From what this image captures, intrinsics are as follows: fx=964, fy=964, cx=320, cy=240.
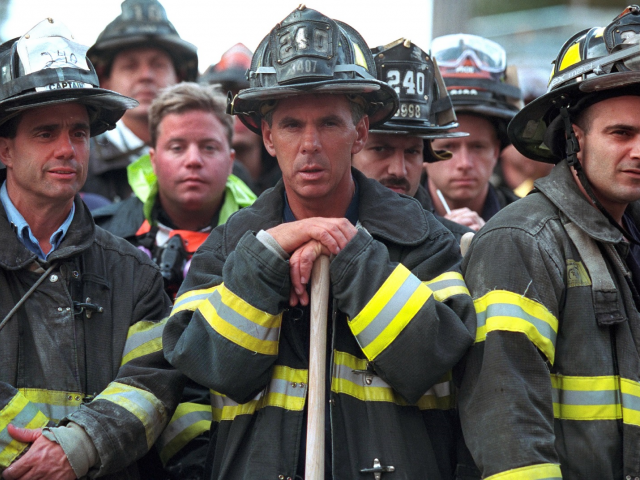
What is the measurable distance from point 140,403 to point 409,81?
2.43m

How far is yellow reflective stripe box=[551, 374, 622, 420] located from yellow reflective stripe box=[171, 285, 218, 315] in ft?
4.76

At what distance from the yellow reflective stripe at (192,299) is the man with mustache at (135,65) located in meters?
3.09

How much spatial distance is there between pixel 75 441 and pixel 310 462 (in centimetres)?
99

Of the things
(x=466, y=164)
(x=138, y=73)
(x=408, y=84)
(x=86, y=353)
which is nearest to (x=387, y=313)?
(x=86, y=353)

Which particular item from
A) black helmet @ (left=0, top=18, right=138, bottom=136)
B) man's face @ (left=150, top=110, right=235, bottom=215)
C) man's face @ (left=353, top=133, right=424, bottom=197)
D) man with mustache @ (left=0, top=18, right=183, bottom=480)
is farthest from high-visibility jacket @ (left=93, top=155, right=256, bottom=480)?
black helmet @ (left=0, top=18, right=138, bottom=136)

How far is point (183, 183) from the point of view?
5.91 m

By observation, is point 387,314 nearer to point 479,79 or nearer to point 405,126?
point 405,126

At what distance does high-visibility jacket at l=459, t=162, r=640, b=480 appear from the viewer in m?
3.62

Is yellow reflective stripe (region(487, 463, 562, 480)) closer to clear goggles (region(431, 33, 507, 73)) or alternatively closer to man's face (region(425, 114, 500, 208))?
man's face (region(425, 114, 500, 208))

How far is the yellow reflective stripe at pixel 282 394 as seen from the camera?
3871 mm

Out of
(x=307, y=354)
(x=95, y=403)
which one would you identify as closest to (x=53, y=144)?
(x=95, y=403)

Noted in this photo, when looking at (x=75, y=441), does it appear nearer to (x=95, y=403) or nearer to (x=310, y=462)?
(x=95, y=403)

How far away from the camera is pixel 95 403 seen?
408 centimetres

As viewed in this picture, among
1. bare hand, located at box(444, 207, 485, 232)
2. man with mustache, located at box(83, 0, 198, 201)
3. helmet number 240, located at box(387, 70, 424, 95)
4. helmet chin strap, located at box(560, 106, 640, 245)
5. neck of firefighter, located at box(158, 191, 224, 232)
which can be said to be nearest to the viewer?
helmet chin strap, located at box(560, 106, 640, 245)
